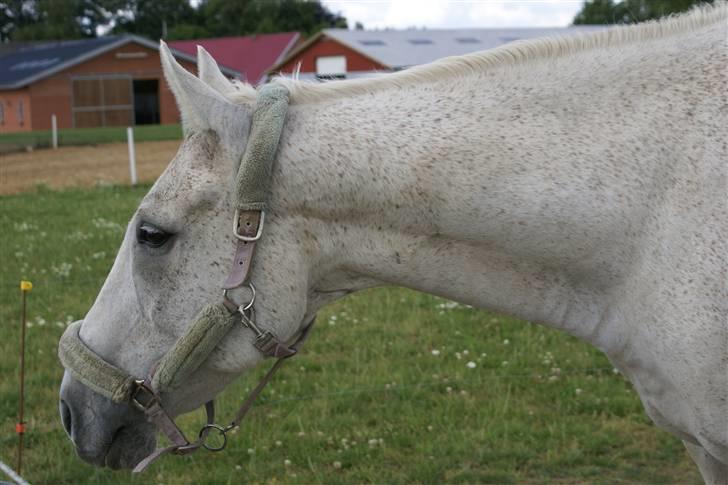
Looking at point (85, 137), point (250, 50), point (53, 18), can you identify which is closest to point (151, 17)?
point (53, 18)

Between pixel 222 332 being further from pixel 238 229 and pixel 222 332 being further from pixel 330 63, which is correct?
pixel 330 63

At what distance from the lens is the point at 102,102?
43.6 m

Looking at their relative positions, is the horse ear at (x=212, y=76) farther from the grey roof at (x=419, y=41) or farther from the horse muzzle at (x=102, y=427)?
the grey roof at (x=419, y=41)

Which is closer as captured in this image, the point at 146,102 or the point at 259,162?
the point at 259,162

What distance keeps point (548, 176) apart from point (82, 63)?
42912mm

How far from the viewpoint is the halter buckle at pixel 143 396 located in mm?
2752

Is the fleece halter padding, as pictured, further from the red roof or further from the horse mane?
the red roof

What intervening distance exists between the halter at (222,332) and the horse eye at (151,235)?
0.80 ft

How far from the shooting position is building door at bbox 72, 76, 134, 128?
42.6 m

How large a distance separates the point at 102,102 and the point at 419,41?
16.7 meters

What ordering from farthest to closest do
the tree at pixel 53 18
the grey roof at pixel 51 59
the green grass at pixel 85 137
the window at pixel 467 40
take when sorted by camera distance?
the tree at pixel 53 18 → the window at pixel 467 40 → the grey roof at pixel 51 59 → the green grass at pixel 85 137

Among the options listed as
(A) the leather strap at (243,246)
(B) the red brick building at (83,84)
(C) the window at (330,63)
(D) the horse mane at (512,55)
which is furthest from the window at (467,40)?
(A) the leather strap at (243,246)

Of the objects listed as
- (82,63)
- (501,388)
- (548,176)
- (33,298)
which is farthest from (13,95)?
(548,176)

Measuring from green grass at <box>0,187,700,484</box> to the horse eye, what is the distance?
95.4 inches
